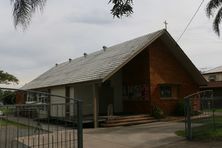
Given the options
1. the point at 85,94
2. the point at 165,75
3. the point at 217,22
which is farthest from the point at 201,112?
the point at 85,94

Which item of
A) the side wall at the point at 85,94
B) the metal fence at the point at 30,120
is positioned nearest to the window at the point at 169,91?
the side wall at the point at 85,94

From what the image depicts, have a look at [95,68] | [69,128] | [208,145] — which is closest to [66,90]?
[95,68]

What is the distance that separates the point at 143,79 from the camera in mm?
26453

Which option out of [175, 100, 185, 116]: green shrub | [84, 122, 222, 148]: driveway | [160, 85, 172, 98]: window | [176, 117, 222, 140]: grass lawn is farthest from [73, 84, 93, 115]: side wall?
[176, 117, 222, 140]: grass lawn

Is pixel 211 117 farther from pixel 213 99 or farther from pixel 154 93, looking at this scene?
pixel 154 93

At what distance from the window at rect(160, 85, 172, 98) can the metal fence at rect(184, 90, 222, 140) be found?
28.5ft

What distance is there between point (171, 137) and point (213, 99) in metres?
2.23

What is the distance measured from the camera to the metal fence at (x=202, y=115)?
578 inches

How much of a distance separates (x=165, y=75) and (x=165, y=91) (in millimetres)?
1136

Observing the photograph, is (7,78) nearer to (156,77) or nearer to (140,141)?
(156,77)

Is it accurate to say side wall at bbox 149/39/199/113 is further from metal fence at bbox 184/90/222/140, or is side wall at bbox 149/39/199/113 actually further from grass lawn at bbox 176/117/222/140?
grass lawn at bbox 176/117/222/140

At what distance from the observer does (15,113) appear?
874 cm

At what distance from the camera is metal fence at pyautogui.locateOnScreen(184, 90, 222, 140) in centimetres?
1468

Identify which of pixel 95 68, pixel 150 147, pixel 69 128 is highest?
pixel 95 68
